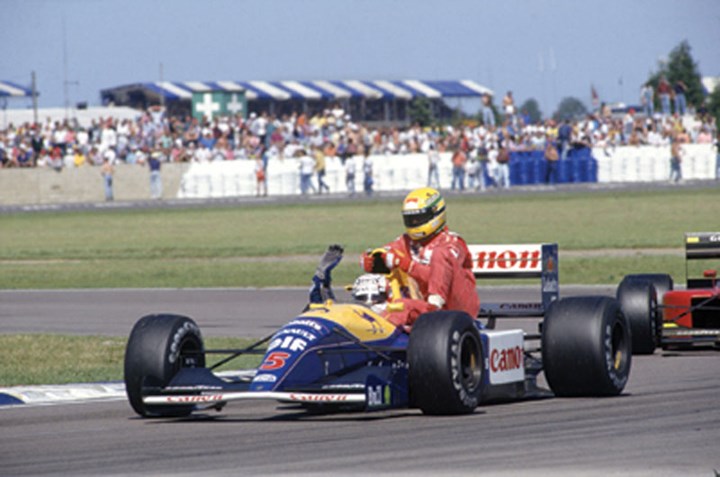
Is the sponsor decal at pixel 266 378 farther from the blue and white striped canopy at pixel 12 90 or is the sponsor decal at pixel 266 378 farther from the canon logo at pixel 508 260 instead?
the blue and white striped canopy at pixel 12 90

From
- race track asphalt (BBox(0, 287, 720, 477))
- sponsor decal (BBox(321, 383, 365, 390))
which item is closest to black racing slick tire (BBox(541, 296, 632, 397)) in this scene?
race track asphalt (BBox(0, 287, 720, 477))

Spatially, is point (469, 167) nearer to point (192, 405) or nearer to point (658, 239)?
point (658, 239)

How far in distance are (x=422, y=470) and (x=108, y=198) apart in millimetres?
48903

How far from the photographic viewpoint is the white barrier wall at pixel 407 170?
182ft

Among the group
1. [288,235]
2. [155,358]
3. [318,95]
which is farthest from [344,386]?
[318,95]

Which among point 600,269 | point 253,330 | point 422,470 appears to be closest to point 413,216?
point 422,470

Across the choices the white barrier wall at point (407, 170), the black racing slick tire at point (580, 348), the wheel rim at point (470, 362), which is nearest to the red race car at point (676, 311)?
the black racing slick tire at point (580, 348)

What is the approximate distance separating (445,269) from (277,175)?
151 ft

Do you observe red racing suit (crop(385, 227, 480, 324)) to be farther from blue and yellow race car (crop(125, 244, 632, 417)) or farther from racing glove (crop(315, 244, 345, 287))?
racing glove (crop(315, 244, 345, 287))

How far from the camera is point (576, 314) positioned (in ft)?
33.3

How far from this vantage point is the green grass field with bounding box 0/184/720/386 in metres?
15.8

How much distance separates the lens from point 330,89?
89688 millimetres

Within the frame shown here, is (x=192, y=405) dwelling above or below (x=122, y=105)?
below

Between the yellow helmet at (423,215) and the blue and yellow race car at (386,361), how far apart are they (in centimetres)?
35
